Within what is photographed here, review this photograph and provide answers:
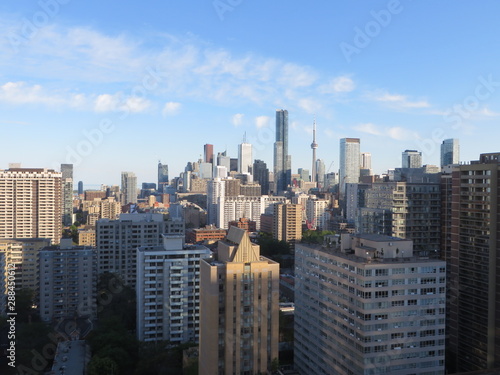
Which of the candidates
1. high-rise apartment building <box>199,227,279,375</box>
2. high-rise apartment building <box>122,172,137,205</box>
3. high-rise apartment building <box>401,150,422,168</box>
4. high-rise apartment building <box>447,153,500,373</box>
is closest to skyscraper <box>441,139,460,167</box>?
high-rise apartment building <box>401,150,422,168</box>

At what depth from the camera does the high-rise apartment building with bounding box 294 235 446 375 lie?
1947 centimetres

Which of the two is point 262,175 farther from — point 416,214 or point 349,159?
point 416,214

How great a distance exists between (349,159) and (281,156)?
28955 mm

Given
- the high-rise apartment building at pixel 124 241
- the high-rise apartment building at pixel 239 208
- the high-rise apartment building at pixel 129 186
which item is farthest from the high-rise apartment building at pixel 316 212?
the high-rise apartment building at pixel 129 186

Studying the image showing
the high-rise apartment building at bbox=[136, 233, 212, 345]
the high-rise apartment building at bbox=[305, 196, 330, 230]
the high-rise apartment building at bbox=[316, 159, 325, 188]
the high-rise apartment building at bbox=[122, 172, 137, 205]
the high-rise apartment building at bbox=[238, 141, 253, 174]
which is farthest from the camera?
the high-rise apartment building at bbox=[316, 159, 325, 188]

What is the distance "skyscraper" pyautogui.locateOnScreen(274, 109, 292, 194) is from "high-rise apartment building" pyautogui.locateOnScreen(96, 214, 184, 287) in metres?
111

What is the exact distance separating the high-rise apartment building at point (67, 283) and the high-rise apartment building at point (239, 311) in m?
21.0

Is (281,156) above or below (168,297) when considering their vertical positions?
above

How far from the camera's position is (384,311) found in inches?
770

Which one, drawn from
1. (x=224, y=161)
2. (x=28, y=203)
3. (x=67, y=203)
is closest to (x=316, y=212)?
(x=67, y=203)

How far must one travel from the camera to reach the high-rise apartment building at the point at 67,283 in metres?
37.9

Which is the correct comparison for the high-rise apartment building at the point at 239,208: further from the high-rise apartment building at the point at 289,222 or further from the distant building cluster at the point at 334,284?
the distant building cluster at the point at 334,284

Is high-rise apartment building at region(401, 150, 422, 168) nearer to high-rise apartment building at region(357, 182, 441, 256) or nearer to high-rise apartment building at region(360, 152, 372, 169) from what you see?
high-rise apartment building at region(357, 182, 441, 256)

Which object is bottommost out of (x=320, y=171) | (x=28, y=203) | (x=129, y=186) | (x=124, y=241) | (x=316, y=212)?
(x=124, y=241)
